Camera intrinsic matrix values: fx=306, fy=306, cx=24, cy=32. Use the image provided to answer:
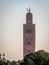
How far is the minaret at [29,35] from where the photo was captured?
10019 millimetres

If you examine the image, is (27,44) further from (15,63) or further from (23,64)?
(23,64)

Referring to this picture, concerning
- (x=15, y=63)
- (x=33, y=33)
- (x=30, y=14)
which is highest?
(x=30, y=14)

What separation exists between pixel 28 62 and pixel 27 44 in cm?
363

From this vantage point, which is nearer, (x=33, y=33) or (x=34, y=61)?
(x=34, y=61)

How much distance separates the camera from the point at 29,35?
10.5m

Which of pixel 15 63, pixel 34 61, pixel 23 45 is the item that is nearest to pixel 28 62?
pixel 34 61

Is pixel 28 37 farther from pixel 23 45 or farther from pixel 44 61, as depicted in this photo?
pixel 44 61

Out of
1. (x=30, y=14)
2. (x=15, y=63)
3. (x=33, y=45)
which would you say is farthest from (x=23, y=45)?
(x=15, y=63)

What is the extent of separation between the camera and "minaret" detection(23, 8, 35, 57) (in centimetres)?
1002

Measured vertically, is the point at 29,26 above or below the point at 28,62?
above

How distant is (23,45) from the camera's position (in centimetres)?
993

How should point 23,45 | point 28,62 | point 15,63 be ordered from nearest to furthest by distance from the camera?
1. point 28,62
2. point 15,63
3. point 23,45

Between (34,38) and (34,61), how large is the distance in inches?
129

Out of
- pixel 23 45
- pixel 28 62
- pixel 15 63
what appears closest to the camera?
pixel 28 62
